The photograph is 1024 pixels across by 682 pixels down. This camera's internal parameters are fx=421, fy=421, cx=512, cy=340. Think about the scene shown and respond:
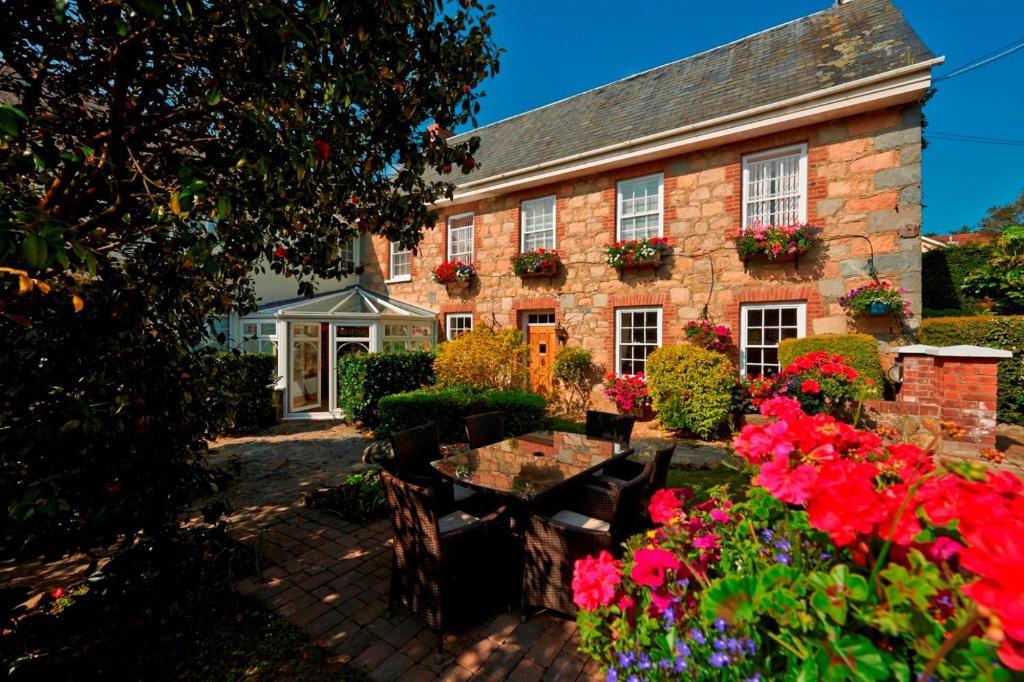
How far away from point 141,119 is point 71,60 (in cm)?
40

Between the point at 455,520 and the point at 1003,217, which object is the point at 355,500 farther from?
the point at 1003,217

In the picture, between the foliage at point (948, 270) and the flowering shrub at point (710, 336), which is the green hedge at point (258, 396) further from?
the foliage at point (948, 270)

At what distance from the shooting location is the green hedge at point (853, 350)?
6496mm

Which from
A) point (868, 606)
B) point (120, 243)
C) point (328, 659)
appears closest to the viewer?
point (868, 606)

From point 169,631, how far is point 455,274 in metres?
9.74

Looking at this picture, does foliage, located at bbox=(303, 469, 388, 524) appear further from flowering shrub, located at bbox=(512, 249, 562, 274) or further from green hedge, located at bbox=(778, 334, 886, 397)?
green hedge, located at bbox=(778, 334, 886, 397)

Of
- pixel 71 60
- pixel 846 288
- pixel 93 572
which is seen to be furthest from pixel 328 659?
pixel 846 288

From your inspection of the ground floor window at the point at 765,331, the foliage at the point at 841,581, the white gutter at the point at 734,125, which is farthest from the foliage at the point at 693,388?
the foliage at the point at 841,581

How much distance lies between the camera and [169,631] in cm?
266

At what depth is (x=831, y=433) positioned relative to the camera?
1358 millimetres

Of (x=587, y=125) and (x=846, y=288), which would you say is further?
(x=587, y=125)

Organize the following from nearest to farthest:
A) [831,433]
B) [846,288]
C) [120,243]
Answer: [831,433] → [120,243] → [846,288]

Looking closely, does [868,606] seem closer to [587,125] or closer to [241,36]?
[241,36]

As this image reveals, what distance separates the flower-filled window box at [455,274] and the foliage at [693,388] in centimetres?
581
